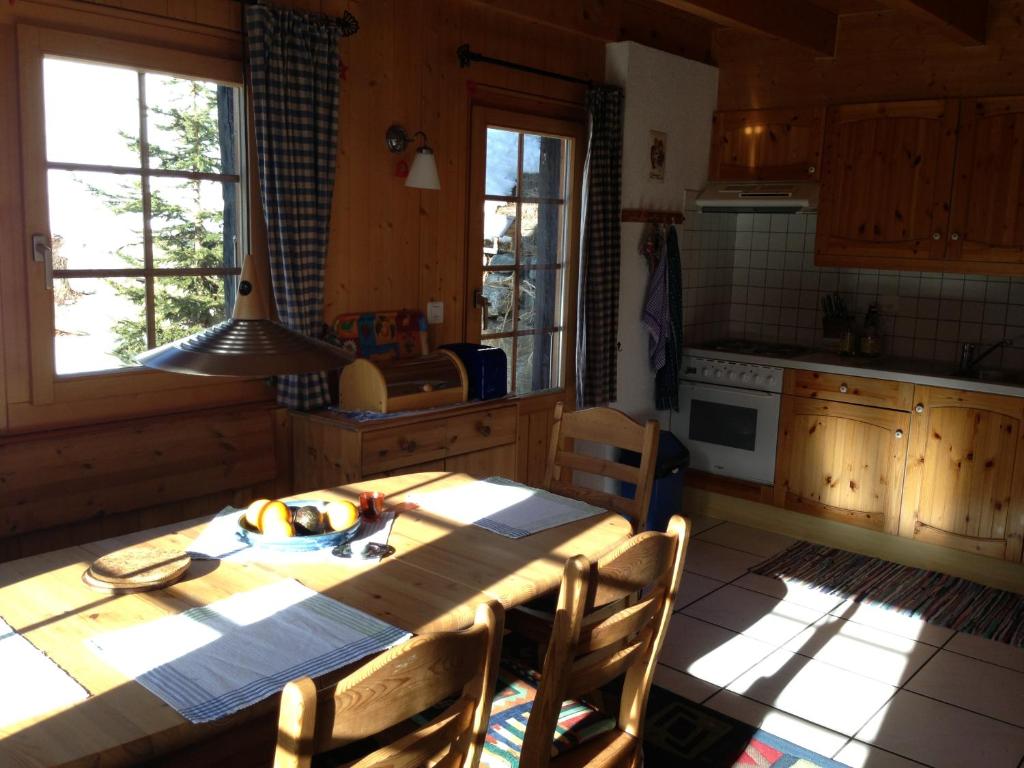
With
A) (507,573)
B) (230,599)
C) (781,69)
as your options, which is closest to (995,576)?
(781,69)

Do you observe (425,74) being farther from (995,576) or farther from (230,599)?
(995,576)

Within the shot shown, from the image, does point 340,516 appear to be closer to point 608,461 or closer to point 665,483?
point 608,461

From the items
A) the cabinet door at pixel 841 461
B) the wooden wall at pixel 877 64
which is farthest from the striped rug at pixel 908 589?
the wooden wall at pixel 877 64

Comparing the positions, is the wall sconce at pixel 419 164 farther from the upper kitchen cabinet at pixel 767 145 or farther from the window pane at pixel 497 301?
the upper kitchen cabinet at pixel 767 145

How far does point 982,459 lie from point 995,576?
0.54 metres

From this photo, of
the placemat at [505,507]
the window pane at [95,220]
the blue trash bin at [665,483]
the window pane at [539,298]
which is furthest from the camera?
the blue trash bin at [665,483]

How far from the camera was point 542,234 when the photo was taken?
4.38 meters

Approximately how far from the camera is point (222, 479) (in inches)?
124

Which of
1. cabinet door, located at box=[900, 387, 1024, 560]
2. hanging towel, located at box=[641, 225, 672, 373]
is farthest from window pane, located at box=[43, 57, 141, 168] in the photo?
cabinet door, located at box=[900, 387, 1024, 560]

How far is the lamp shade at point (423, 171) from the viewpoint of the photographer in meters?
3.53

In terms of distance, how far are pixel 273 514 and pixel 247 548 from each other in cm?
10

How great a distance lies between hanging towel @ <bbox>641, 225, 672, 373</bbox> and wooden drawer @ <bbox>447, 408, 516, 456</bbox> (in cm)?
134

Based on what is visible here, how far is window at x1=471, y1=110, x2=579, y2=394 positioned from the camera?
160 inches

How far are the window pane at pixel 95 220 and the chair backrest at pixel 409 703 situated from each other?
6.49ft
